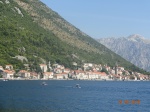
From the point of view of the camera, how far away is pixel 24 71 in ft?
649

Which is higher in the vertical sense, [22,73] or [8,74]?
[22,73]

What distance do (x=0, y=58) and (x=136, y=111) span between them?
469 feet

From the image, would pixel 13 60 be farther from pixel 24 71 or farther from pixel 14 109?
pixel 14 109

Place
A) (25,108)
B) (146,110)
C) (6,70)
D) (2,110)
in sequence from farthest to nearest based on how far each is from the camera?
(6,70) < (146,110) < (25,108) < (2,110)

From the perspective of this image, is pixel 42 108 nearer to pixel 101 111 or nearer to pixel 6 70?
pixel 101 111

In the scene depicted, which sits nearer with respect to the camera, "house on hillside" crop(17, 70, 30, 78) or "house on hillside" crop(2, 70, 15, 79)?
"house on hillside" crop(2, 70, 15, 79)

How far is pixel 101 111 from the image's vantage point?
208ft

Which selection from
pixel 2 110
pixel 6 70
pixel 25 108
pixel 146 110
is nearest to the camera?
pixel 2 110

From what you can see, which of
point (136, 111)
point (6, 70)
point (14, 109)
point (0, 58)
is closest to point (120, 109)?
point (136, 111)

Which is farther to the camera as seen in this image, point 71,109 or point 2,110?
point 71,109

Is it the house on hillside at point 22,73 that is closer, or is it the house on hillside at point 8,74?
the house on hillside at point 8,74

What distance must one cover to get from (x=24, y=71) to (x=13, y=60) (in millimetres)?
8341

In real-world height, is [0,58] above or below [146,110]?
above

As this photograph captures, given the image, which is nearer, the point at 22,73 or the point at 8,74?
the point at 8,74
